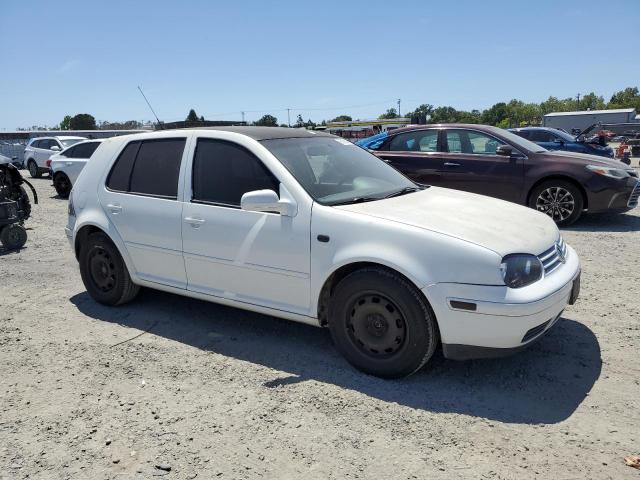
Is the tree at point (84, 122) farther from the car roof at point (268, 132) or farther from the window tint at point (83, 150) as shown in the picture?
the car roof at point (268, 132)

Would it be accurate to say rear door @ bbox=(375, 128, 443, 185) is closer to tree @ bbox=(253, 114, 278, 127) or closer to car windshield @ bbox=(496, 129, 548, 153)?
car windshield @ bbox=(496, 129, 548, 153)

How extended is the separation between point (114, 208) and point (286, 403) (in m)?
2.56

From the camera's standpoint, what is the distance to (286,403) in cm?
321

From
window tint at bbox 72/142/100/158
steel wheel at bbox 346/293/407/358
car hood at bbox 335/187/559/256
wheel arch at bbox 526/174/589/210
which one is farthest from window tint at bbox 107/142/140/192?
window tint at bbox 72/142/100/158

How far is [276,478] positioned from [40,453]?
1348 millimetres

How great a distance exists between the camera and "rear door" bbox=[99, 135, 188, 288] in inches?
169

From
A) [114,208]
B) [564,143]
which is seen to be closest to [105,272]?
[114,208]

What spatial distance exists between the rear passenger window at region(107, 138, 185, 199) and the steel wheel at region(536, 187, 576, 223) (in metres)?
6.12

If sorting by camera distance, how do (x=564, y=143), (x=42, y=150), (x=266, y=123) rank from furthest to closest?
(x=42, y=150) → (x=564, y=143) → (x=266, y=123)

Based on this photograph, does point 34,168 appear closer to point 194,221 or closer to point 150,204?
point 150,204

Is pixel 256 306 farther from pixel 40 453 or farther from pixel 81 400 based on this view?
pixel 40 453

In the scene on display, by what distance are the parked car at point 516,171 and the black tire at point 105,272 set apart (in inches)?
189

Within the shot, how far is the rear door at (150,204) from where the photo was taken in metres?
4.28

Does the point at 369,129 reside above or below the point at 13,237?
above
